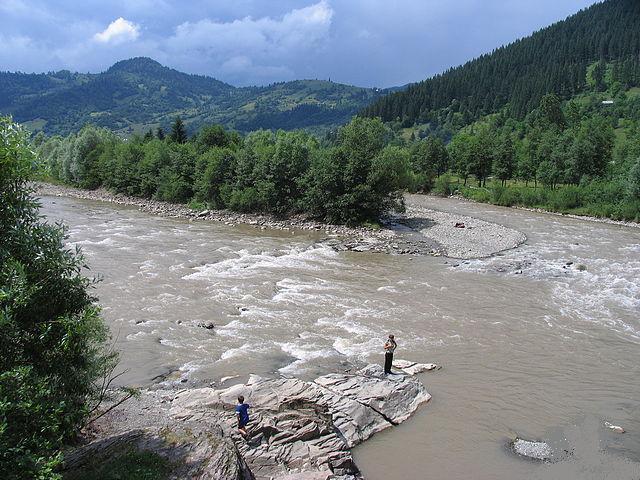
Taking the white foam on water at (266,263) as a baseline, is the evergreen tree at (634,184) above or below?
above

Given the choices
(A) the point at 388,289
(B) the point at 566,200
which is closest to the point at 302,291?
(A) the point at 388,289

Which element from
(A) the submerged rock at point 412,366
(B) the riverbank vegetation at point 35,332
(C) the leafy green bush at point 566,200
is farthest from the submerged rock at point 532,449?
(C) the leafy green bush at point 566,200

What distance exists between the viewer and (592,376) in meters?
17.6

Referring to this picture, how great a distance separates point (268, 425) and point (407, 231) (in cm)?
3666

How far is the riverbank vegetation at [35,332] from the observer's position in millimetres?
7958

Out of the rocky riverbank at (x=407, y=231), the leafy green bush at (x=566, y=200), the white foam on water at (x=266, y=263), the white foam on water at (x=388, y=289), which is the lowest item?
the white foam on water at (x=388, y=289)

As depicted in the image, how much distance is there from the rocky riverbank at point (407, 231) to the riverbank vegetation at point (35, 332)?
29.1 m

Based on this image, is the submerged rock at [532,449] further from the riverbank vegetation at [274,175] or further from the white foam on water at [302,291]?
the riverbank vegetation at [274,175]

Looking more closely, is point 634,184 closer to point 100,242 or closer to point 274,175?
point 274,175

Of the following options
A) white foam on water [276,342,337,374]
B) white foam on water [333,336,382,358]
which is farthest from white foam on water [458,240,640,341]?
white foam on water [276,342,337,374]

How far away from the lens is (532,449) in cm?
1306

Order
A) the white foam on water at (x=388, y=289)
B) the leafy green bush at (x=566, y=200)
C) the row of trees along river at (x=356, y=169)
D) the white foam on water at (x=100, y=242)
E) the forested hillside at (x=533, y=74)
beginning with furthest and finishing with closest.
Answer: the forested hillside at (x=533, y=74), the leafy green bush at (x=566, y=200), the row of trees along river at (x=356, y=169), the white foam on water at (x=100, y=242), the white foam on water at (x=388, y=289)

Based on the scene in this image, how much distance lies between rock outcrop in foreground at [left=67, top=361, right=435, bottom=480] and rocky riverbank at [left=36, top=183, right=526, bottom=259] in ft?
76.9

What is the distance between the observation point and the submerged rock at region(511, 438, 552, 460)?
1280 centimetres
